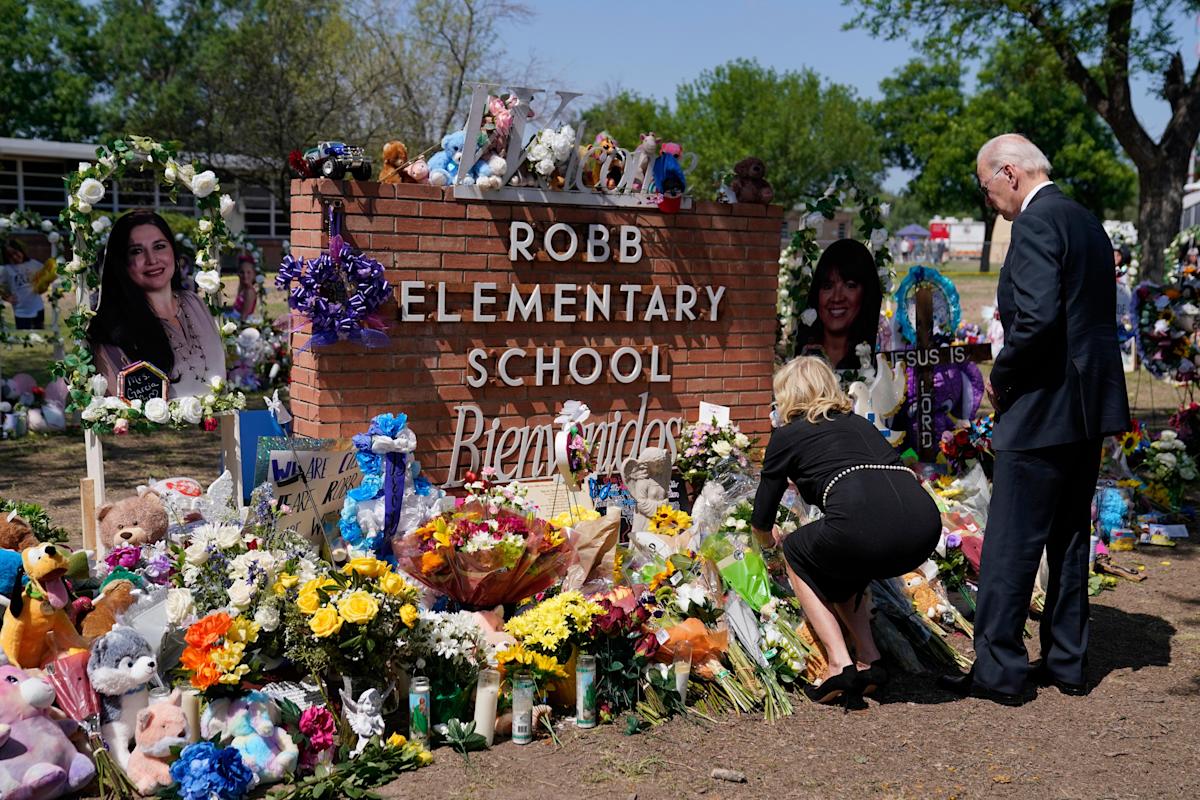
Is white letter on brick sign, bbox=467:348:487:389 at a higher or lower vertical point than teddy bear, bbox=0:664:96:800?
higher

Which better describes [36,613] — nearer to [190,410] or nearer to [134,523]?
[134,523]

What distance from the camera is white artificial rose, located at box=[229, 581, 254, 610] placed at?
3.86 meters

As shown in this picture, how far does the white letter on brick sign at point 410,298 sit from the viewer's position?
227 inches

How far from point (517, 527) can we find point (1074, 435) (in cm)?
225

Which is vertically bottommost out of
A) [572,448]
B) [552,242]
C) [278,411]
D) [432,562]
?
[432,562]

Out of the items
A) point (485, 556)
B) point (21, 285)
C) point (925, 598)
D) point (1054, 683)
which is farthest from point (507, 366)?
point (21, 285)

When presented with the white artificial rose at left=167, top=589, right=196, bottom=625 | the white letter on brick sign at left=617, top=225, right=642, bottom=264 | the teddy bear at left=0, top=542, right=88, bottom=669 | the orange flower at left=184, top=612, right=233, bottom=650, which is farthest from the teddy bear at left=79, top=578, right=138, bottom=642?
the white letter on brick sign at left=617, top=225, right=642, bottom=264

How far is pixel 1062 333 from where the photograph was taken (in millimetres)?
4473

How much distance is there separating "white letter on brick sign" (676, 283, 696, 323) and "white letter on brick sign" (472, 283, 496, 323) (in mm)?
1259

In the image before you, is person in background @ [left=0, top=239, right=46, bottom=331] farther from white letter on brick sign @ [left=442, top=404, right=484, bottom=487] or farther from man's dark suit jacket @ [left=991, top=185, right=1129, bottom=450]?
man's dark suit jacket @ [left=991, top=185, right=1129, bottom=450]

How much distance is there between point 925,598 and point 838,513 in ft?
4.54

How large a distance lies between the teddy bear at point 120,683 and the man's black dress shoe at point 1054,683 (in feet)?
11.6

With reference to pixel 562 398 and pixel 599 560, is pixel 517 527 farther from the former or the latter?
pixel 562 398

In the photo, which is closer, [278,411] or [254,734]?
[254,734]
